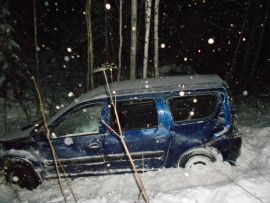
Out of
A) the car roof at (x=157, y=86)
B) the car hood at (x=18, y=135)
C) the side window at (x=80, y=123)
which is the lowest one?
the car hood at (x=18, y=135)

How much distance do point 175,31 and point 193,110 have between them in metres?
13.4

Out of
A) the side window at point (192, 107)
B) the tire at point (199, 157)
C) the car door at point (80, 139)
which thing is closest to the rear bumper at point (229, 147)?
the tire at point (199, 157)

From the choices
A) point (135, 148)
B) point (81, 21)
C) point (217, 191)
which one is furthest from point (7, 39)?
point (217, 191)

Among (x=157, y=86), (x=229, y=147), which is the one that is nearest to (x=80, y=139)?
(x=157, y=86)

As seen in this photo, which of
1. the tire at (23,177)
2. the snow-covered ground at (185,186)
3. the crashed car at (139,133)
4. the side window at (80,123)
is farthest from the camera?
the tire at (23,177)

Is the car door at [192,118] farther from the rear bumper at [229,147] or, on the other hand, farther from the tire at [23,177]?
the tire at [23,177]

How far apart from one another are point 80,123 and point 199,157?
Answer: 7.59ft

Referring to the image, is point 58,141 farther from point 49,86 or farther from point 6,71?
point 49,86

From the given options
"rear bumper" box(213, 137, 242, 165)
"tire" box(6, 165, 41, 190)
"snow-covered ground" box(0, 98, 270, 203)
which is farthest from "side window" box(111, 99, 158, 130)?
"tire" box(6, 165, 41, 190)

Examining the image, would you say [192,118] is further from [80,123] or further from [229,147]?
[80,123]

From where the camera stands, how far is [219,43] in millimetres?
18703

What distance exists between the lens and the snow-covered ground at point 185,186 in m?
4.76

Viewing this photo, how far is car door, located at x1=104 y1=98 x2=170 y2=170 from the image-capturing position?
5.81 metres

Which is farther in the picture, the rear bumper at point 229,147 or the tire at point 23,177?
the tire at point 23,177
